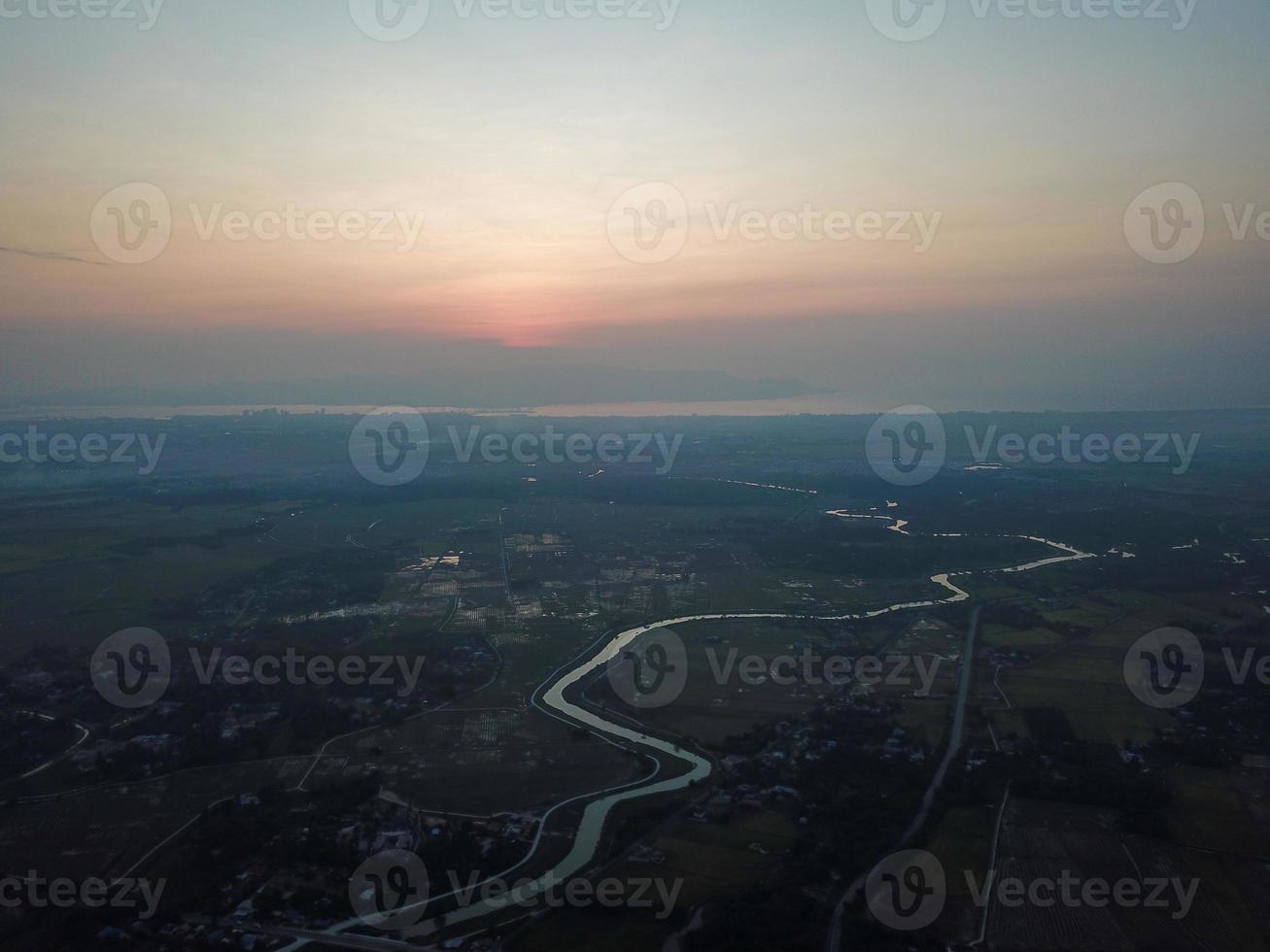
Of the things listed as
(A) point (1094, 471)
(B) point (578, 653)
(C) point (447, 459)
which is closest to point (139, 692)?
(B) point (578, 653)

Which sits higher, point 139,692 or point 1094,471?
point 1094,471

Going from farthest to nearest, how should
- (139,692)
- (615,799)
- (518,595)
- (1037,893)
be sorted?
(518,595) < (139,692) < (615,799) < (1037,893)

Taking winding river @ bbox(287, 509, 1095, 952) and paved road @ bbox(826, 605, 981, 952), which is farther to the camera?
winding river @ bbox(287, 509, 1095, 952)

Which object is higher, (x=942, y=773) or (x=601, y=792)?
(x=942, y=773)

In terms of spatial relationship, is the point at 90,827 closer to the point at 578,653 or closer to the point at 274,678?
the point at 274,678

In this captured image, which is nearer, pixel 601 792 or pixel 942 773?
pixel 601 792

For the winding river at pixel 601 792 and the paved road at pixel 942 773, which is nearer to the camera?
the paved road at pixel 942 773

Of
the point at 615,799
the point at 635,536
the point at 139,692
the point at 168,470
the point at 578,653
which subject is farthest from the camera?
the point at 168,470

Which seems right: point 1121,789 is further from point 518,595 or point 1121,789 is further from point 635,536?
point 635,536

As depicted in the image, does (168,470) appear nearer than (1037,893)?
No
